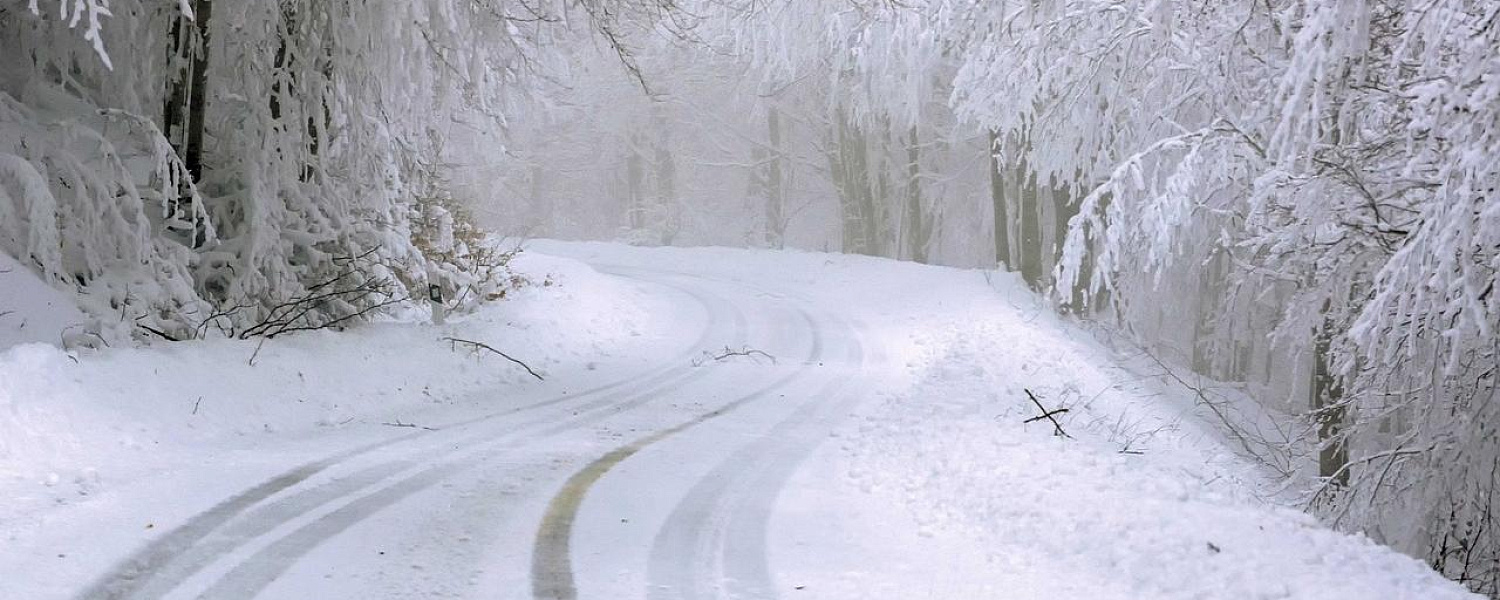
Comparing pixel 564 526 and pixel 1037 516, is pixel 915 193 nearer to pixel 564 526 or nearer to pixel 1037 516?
pixel 1037 516

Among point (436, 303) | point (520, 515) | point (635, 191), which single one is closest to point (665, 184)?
point (635, 191)

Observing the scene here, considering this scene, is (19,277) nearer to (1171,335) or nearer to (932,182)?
(932,182)

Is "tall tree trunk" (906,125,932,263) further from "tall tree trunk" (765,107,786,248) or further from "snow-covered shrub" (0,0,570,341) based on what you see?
"snow-covered shrub" (0,0,570,341)

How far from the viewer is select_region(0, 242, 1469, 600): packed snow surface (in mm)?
5266

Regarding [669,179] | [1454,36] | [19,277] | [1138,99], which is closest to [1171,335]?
[669,179]

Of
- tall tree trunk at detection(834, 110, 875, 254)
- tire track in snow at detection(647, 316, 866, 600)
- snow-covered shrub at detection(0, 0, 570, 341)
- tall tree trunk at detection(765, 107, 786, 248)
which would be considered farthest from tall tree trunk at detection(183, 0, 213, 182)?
tall tree trunk at detection(765, 107, 786, 248)

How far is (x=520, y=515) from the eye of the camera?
641 cm

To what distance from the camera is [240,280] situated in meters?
10.5

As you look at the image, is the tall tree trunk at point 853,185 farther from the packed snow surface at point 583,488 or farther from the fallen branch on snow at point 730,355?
the packed snow surface at point 583,488

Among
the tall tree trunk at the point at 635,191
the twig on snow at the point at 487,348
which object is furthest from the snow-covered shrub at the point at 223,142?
the tall tree trunk at the point at 635,191

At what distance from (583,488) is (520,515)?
0.83 metres

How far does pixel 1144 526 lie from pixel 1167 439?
21.7 ft

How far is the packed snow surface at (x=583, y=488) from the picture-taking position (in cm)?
527

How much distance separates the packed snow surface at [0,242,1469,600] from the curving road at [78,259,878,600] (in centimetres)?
3
